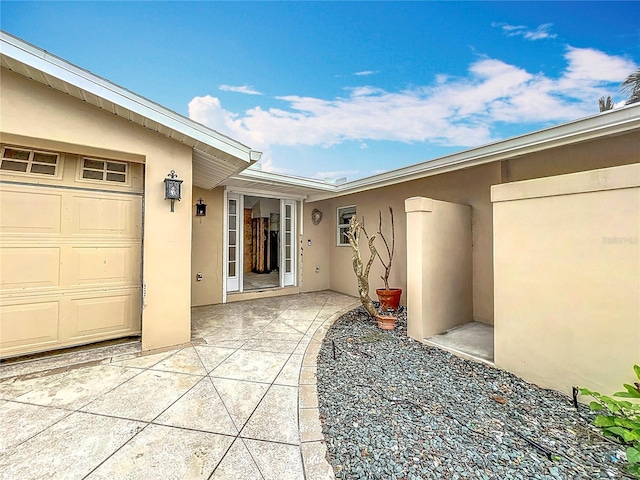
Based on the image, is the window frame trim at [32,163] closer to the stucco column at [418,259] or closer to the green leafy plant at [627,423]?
the stucco column at [418,259]

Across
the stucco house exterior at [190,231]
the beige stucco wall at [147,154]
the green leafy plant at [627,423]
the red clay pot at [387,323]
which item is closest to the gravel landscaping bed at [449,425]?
the green leafy plant at [627,423]

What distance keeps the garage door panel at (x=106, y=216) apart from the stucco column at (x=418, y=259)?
3994 millimetres

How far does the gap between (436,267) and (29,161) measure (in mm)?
5648

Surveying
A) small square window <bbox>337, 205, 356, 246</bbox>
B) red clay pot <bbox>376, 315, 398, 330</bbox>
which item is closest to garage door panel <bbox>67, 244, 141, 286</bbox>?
red clay pot <bbox>376, 315, 398, 330</bbox>

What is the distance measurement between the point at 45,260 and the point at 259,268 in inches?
320

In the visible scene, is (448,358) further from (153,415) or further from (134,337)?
(134,337)

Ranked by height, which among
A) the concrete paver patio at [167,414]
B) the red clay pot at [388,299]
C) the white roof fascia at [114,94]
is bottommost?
the concrete paver patio at [167,414]

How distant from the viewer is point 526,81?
9.48 metres

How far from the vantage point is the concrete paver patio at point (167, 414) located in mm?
1812

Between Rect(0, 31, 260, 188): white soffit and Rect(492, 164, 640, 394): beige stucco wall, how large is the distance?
3562 millimetres

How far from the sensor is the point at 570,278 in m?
2.69

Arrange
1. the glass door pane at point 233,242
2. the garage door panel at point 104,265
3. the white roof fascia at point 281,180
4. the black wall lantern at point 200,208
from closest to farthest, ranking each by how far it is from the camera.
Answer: the garage door panel at point 104,265
the white roof fascia at point 281,180
the black wall lantern at point 200,208
the glass door pane at point 233,242

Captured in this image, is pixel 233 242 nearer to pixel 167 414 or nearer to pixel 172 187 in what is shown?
pixel 172 187

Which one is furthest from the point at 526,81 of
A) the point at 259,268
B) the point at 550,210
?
the point at 259,268
